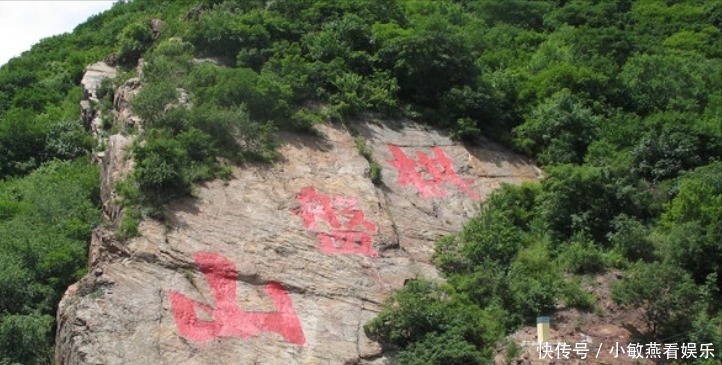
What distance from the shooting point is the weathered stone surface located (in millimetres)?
17844

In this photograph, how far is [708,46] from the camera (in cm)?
3388

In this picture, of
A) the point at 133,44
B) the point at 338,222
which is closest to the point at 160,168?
the point at 338,222

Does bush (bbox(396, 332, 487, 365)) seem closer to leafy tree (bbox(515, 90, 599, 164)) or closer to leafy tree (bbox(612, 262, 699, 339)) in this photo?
leafy tree (bbox(612, 262, 699, 339))

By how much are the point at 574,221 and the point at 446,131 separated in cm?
506

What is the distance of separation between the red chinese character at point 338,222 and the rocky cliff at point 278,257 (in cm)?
3

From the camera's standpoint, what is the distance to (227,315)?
18.4 m

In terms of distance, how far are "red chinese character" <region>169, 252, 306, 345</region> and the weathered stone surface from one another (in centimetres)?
3

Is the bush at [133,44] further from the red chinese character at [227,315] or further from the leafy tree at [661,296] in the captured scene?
the leafy tree at [661,296]

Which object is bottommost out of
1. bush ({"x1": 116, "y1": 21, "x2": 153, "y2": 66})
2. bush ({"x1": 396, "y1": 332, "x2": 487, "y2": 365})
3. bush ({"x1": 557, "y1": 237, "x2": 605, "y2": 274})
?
bush ({"x1": 396, "y1": 332, "x2": 487, "y2": 365})

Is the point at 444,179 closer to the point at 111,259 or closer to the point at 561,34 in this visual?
the point at 111,259

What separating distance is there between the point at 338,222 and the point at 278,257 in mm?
1814

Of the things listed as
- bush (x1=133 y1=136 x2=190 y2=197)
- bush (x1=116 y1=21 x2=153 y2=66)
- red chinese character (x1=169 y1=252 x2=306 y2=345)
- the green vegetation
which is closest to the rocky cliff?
red chinese character (x1=169 y1=252 x2=306 y2=345)

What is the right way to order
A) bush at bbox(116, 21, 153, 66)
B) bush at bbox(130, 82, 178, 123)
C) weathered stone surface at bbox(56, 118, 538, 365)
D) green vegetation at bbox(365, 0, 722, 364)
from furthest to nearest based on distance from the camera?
bush at bbox(116, 21, 153, 66), bush at bbox(130, 82, 178, 123), green vegetation at bbox(365, 0, 722, 364), weathered stone surface at bbox(56, 118, 538, 365)

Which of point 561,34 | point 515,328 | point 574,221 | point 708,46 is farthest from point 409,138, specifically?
point 708,46
